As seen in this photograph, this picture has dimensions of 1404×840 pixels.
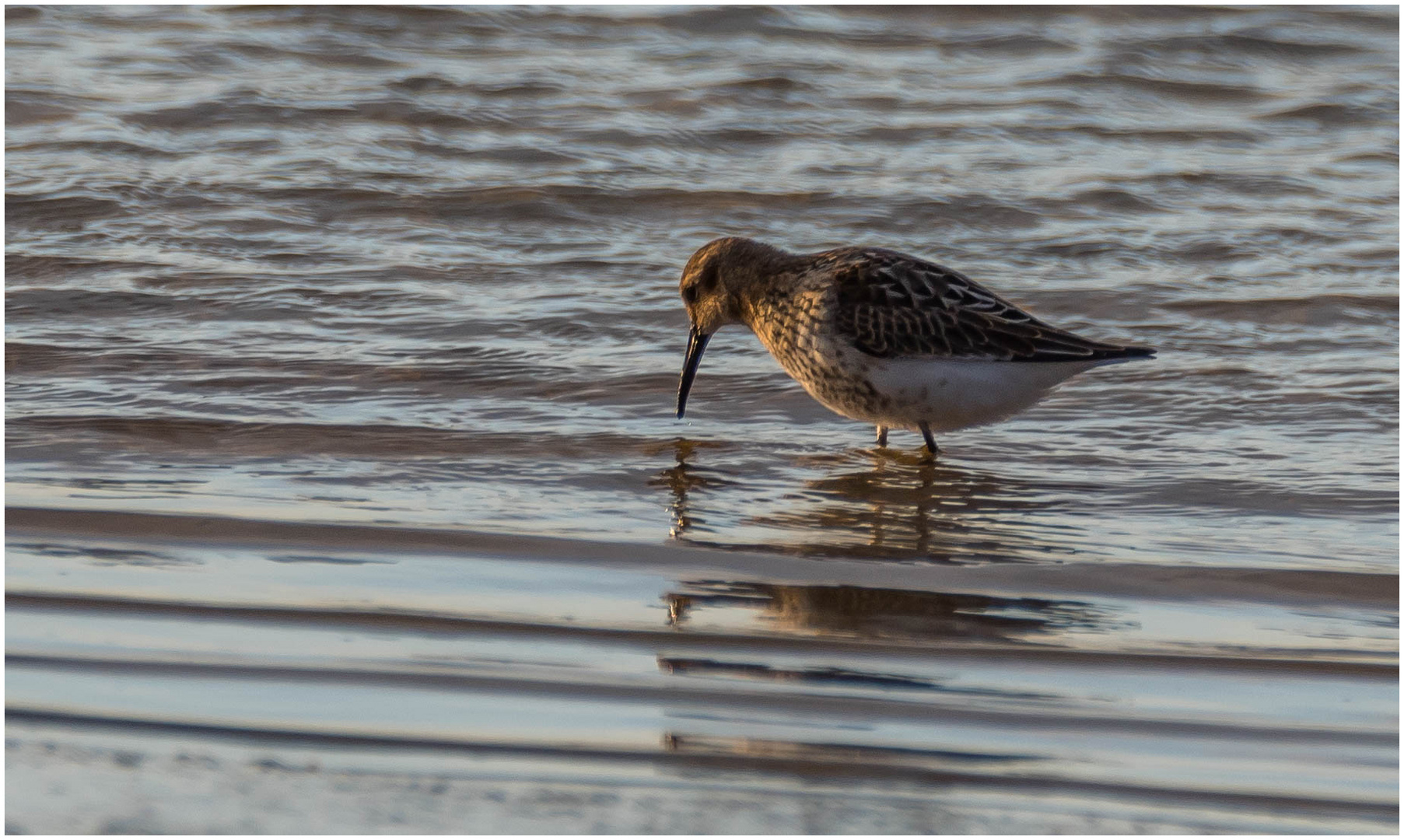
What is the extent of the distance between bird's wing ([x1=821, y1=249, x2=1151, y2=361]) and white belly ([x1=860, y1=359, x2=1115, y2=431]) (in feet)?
0.12

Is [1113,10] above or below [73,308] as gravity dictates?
above

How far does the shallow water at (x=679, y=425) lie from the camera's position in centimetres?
352

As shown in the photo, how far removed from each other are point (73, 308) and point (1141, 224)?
20.1 ft

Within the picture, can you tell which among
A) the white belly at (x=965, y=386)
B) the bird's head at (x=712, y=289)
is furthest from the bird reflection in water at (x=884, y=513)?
the bird's head at (x=712, y=289)

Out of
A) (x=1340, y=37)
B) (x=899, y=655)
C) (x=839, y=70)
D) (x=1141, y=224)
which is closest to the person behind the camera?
(x=899, y=655)

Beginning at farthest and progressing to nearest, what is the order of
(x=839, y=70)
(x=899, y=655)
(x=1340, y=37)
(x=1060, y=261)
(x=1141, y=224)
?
(x=1340, y=37)
(x=839, y=70)
(x=1141, y=224)
(x=1060, y=261)
(x=899, y=655)

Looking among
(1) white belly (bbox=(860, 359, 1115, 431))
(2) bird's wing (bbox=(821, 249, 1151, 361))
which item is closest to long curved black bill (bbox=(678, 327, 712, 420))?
(2) bird's wing (bbox=(821, 249, 1151, 361))

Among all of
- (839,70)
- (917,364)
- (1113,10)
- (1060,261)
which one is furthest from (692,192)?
(1113,10)

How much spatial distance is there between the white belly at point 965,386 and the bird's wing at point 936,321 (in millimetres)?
37

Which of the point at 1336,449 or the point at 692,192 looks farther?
the point at 692,192

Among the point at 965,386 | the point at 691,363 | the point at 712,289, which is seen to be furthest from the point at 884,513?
the point at 712,289

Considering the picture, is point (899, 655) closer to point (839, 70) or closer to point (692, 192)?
point (692, 192)

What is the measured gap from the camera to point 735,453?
20.5 ft

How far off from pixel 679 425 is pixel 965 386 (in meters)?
1.25
